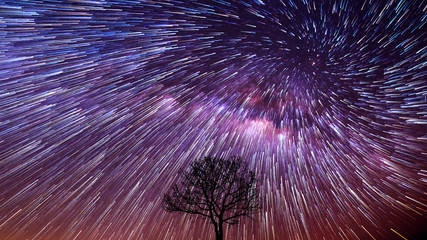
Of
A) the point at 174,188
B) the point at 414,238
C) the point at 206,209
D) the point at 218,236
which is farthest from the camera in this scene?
the point at 414,238

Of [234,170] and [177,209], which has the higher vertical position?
[234,170]

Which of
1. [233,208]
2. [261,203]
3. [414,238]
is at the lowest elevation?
[414,238]

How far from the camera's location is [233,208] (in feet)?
45.2

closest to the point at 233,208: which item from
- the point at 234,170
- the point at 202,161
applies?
the point at 234,170

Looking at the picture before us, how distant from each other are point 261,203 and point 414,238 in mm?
52490

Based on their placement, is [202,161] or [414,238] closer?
[202,161]

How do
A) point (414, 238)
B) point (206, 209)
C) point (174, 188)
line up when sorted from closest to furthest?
1. point (206, 209)
2. point (174, 188)
3. point (414, 238)

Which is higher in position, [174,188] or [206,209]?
[206,209]

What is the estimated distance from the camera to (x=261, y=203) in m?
14.5

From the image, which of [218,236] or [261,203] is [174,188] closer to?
[218,236]

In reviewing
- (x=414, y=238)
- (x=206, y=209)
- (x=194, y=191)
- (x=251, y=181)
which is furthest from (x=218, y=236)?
(x=414, y=238)

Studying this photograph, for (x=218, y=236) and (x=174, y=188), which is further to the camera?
(x=174, y=188)

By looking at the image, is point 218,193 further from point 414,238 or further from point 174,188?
point 414,238

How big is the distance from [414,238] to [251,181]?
53.4m
